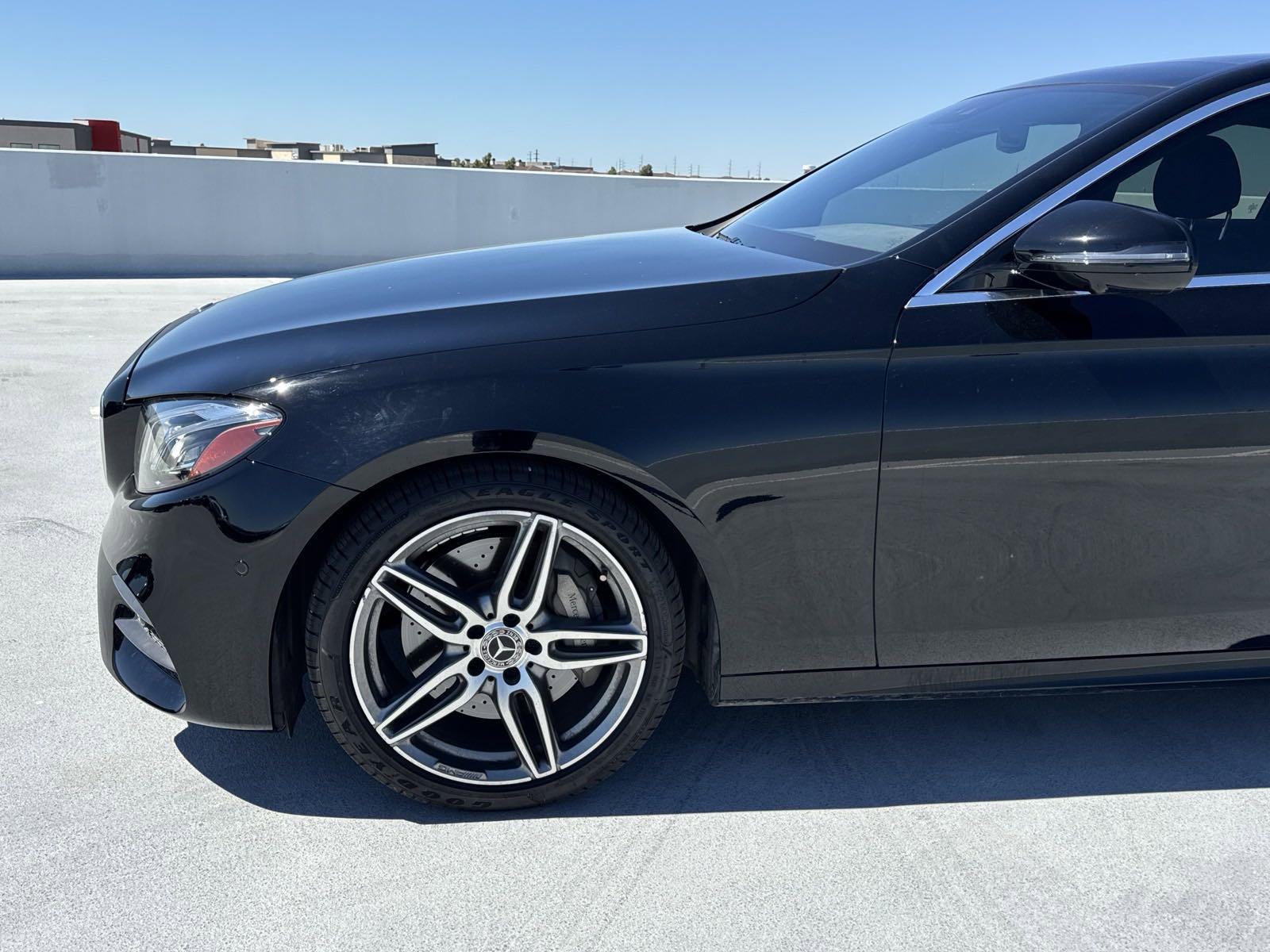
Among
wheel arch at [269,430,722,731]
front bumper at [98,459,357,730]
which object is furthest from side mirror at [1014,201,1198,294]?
front bumper at [98,459,357,730]

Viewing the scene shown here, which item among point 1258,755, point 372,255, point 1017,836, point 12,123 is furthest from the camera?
point 12,123

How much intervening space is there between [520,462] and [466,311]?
364 millimetres

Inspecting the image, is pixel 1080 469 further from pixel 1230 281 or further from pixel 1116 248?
pixel 1230 281

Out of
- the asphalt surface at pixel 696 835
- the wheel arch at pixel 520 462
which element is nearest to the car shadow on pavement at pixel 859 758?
the asphalt surface at pixel 696 835

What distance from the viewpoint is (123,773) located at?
107 inches

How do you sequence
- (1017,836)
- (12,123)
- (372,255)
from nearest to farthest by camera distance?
(1017,836) → (372,255) → (12,123)

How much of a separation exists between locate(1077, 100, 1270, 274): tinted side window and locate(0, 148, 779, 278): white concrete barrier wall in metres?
12.6

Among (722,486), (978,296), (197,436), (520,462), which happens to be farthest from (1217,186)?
(197,436)

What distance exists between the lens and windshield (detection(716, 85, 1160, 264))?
270 cm

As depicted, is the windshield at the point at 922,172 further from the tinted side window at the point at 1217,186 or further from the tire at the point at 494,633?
the tire at the point at 494,633

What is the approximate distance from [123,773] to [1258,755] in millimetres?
2743

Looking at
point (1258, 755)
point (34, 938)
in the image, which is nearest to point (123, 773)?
point (34, 938)

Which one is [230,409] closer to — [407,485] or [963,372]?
[407,485]

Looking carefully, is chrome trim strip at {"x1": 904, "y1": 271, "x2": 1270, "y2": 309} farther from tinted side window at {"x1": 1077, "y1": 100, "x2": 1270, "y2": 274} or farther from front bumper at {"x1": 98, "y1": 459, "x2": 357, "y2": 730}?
front bumper at {"x1": 98, "y1": 459, "x2": 357, "y2": 730}
